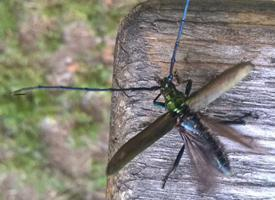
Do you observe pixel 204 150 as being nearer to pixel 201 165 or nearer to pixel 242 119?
pixel 201 165

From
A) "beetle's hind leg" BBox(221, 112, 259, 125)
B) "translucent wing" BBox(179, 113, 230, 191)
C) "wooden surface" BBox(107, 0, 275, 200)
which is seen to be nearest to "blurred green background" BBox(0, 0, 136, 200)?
"translucent wing" BBox(179, 113, 230, 191)

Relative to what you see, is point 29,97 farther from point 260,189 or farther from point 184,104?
point 260,189

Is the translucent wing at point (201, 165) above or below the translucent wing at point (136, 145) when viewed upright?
below

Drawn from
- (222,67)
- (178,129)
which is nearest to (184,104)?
(178,129)

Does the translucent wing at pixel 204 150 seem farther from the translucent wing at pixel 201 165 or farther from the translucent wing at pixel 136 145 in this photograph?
the translucent wing at pixel 136 145

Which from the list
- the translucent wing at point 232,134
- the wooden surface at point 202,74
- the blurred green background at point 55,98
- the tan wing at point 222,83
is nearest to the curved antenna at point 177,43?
the wooden surface at point 202,74

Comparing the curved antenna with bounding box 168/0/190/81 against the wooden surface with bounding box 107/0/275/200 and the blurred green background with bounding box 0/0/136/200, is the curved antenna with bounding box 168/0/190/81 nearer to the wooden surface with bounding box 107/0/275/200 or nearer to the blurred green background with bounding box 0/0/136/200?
the wooden surface with bounding box 107/0/275/200
